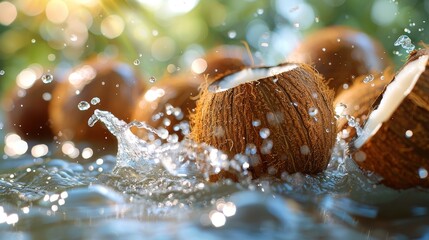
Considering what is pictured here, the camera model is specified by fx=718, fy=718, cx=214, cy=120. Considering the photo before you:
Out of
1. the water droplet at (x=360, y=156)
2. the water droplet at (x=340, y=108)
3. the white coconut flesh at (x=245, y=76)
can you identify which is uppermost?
the white coconut flesh at (x=245, y=76)

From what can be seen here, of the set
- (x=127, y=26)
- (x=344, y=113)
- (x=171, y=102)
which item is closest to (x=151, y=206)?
(x=344, y=113)

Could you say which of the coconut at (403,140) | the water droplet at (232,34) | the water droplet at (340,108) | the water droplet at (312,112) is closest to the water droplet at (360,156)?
the coconut at (403,140)

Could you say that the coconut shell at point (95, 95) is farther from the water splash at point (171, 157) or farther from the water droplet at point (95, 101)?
the water splash at point (171, 157)

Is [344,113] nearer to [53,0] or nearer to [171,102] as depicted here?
[171,102]

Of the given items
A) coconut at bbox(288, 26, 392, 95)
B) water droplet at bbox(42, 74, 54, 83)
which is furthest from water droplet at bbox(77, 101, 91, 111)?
coconut at bbox(288, 26, 392, 95)

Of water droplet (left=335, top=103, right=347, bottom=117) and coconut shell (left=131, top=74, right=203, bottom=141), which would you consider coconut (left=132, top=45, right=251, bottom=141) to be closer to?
coconut shell (left=131, top=74, right=203, bottom=141)
